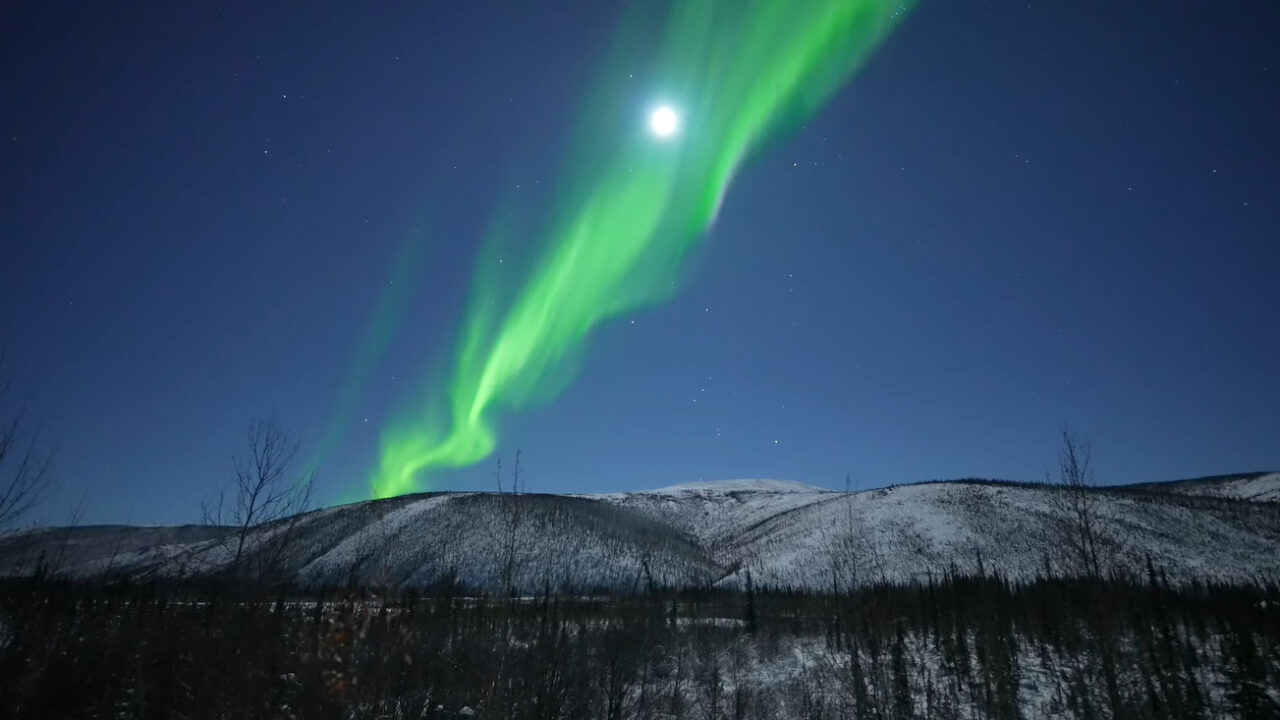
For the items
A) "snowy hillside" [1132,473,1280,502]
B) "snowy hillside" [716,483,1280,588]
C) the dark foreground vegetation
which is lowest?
the dark foreground vegetation

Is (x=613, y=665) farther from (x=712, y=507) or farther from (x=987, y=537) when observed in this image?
(x=712, y=507)

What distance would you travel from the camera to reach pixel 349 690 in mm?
13812

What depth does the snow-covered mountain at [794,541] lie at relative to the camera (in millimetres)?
62812

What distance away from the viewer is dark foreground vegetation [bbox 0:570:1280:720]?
12.7 meters

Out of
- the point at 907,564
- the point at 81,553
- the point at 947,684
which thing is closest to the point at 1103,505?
the point at 907,564

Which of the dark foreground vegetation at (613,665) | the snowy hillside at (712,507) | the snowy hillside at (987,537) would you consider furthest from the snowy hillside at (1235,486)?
the dark foreground vegetation at (613,665)

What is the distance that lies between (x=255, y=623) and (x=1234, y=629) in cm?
3802

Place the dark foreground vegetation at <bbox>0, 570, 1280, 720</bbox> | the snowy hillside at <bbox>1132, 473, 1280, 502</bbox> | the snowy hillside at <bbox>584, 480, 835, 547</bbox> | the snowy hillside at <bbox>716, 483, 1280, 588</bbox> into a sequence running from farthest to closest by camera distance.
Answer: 1. the snowy hillside at <bbox>1132, 473, 1280, 502</bbox>
2. the snowy hillside at <bbox>584, 480, 835, 547</bbox>
3. the snowy hillside at <bbox>716, 483, 1280, 588</bbox>
4. the dark foreground vegetation at <bbox>0, 570, 1280, 720</bbox>

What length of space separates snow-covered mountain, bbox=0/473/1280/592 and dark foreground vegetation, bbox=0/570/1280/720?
26.5 meters

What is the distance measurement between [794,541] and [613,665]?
72.7 m

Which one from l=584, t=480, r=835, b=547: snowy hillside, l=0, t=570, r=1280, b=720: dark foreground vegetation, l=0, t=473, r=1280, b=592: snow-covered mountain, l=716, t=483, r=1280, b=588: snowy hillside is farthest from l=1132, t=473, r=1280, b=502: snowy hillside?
l=0, t=570, r=1280, b=720: dark foreground vegetation

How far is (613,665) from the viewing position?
1185cm

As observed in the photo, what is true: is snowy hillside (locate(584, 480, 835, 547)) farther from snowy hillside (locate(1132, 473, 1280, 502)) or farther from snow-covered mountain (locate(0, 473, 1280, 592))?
snowy hillside (locate(1132, 473, 1280, 502))

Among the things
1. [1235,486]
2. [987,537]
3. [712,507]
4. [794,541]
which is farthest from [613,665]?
[1235,486]
